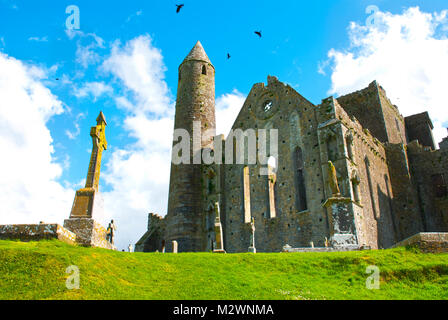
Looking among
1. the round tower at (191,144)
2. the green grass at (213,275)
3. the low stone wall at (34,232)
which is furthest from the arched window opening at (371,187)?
the low stone wall at (34,232)

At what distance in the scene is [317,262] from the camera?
42.7 ft

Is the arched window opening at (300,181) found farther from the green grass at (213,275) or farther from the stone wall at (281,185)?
the green grass at (213,275)

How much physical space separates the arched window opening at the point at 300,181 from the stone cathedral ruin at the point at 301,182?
68 millimetres

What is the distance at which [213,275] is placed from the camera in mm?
11742

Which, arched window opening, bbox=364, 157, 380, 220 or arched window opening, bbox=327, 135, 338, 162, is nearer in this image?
arched window opening, bbox=327, 135, 338, 162

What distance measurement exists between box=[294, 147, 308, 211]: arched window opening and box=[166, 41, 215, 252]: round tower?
768 centimetres

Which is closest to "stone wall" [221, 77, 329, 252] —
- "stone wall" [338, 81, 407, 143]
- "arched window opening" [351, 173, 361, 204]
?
"arched window opening" [351, 173, 361, 204]

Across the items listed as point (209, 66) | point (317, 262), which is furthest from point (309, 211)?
point (209, 66)

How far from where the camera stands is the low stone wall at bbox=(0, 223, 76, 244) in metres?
11.4

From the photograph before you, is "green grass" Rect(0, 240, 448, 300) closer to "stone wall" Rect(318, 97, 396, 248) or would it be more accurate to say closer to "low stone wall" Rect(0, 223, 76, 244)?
"low stone wall" Rect(0, 223, 76, 244)
